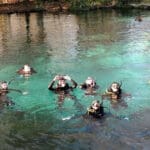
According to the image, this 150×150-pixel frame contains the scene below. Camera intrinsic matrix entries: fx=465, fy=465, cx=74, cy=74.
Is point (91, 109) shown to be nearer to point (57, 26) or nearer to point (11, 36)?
point (11, 36)

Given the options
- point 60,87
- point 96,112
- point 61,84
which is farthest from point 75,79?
point 96,112

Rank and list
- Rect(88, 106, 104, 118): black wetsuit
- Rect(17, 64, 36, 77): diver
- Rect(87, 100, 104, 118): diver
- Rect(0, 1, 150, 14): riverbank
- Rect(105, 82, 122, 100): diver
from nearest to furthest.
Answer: Rect(87, 100, 104, 118): diver < Rect(88, 106, 104, 118): black wetsuit < Rect(105, 82, 122, 100): diver < Rect(17, 64, 36, 77): diver < Rect(0, 1, 150, 14): riverbank

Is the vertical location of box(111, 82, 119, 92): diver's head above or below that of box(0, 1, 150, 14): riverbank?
below

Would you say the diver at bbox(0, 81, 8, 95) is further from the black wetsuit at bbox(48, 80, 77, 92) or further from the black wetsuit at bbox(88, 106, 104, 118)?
the black wetsuit at bbox(88, 106, 104, 118)

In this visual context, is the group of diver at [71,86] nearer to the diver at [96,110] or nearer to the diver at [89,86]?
the diver at [89,86]

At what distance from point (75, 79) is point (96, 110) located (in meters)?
10.4

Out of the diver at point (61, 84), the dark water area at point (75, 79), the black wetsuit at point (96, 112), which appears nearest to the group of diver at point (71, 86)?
the diver at point (61, 84)

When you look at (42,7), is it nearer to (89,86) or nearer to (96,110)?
(89,86)

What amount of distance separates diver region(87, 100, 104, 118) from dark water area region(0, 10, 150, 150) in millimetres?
492

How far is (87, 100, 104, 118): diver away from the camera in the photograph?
1241 inches

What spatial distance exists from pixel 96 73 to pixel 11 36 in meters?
25.6

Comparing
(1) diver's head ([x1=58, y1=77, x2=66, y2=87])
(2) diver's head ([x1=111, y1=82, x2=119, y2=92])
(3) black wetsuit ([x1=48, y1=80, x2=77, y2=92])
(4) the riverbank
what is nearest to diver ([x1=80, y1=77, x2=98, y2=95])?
(3) black wetsuit ([x1=48, y1=80, x2=77, y2=92])

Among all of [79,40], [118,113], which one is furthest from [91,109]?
[79,40]

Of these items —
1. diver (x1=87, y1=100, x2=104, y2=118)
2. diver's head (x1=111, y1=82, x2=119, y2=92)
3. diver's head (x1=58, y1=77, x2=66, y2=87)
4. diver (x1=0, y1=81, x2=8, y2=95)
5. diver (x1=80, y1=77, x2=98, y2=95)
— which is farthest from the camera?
diver (x1=0, y1=81, x2=8, y2=95)
